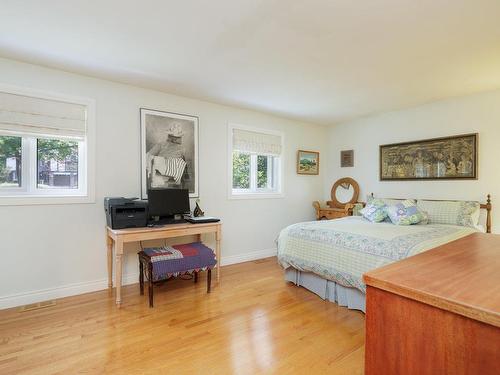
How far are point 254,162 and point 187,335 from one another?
2747mm

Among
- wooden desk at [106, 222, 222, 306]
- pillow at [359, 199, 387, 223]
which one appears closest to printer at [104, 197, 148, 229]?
wooden desk at [106, 222, 222, 306]

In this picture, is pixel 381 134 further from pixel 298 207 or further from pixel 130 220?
pixel 130 220

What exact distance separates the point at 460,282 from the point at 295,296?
6.99ft

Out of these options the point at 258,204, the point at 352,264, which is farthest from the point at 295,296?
the point at 258,204

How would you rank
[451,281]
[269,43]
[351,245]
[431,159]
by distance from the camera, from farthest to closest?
1. [431,159]
2. [351,245]
3. [269,43]
4. [451,281]

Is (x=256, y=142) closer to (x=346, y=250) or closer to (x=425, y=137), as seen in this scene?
(x=346, y=250)

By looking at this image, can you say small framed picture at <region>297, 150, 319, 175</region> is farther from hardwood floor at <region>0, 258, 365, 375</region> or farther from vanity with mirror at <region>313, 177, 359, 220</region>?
hardwood floor at <region>0, 258, 365, 375</region>

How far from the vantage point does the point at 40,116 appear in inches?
103

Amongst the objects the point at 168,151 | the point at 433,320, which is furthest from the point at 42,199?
the point at 433,320

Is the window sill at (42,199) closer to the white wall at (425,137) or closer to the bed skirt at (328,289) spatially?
the bed skirt at (328,289)

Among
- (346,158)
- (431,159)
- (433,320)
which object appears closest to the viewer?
(433,320)

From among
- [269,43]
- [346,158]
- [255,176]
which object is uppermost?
[269,43]

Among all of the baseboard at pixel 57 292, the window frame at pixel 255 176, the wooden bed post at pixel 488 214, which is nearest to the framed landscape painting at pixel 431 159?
the wooden bed post at pixel 488 214

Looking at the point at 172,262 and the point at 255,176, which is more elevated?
the point at 255,176
